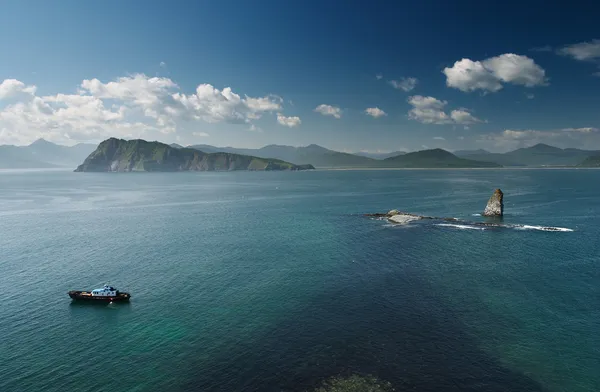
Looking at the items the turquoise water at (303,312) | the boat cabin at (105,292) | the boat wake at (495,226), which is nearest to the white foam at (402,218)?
the boat wake at (495,226)

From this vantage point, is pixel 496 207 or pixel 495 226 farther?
pixel 496 207

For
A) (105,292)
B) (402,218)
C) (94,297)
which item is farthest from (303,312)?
(402,218)

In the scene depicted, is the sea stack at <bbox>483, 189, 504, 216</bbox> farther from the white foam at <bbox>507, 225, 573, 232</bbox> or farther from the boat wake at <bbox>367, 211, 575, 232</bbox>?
the white foam at <bbox>507, 225, 573, 232</bbox>

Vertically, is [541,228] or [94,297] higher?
[541,228]

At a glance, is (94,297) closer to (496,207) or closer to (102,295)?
(102,295)

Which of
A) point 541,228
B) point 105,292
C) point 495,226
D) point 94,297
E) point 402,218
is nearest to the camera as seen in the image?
point 94,297

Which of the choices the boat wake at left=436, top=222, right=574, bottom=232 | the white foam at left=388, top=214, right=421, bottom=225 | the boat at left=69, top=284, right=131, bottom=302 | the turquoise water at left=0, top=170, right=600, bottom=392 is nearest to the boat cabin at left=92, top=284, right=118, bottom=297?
the boat at left=69, top=284, right=131, bottom=302
